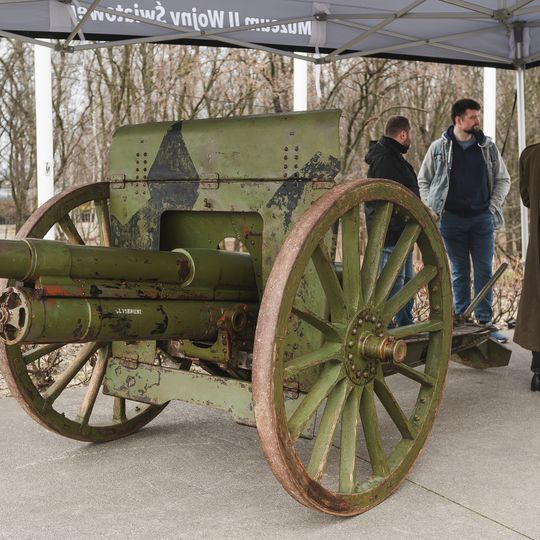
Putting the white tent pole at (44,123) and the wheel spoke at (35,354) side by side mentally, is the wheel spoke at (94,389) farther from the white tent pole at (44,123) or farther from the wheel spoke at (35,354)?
the white tent pole at (44,123)

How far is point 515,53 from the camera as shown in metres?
6.23

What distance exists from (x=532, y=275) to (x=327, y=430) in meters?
2.56

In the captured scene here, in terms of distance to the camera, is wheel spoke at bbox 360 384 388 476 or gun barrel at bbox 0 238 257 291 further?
wheel spoke at bbox 360 384 388 476

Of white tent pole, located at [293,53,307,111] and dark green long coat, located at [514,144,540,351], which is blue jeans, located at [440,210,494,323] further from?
white tent pole, located at [293,53,307,111]

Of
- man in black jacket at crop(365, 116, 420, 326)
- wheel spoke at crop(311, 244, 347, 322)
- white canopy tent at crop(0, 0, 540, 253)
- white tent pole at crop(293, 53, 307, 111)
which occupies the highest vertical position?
white canopy tent at crop(0, 0, 540, 253)

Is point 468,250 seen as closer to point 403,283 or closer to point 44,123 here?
point 403,283

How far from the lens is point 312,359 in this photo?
115 inches

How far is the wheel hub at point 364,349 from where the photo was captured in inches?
121

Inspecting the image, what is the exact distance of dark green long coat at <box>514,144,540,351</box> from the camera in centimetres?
496

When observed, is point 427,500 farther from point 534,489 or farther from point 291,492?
point 291,492

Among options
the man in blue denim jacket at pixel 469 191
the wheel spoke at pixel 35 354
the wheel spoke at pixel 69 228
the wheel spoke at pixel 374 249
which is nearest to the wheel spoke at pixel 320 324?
the wheel spoke at pixel 374 249

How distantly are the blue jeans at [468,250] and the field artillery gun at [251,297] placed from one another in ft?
8.26

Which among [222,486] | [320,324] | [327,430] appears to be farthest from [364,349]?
[222,486]

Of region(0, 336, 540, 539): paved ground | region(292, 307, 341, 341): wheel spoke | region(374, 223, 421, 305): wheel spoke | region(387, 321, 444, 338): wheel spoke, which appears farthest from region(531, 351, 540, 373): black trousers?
region(292, 307, 341, 341): wheel spoke
